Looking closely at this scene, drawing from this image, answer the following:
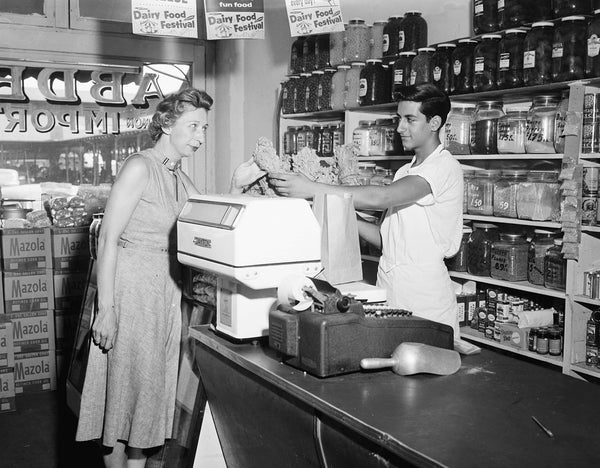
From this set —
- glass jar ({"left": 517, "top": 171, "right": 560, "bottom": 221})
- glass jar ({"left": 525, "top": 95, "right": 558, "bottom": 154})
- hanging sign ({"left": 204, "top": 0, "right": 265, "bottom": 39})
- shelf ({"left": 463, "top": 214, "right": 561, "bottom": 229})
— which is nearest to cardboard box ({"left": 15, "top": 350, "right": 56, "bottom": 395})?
hanging sign ({"left": 204, "top": 0, "right": 265, "bottom": 39})

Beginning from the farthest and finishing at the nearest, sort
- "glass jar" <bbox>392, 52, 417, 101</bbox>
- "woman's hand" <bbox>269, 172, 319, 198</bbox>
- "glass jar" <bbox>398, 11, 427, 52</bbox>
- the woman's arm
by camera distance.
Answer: "glass jar" <bbox>398, 11, 427, 52</bbox>, "glass jar" <bbox>392, 52, 417, 101</bbox>, the woman's arm, "woman's hand" <bbox>269, 172, 319, 198</bbox>

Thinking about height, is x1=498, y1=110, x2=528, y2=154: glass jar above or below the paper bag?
above

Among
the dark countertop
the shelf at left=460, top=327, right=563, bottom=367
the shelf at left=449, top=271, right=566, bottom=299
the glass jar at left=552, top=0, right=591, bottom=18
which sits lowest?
the shelf at left=460, top=327, right=563, bottom=367

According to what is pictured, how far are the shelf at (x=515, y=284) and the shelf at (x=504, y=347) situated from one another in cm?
25

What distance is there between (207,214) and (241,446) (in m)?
0.69

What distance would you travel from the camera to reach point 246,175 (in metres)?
2.35

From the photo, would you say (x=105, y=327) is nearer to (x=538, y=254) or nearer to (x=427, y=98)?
(x=427, y=98)

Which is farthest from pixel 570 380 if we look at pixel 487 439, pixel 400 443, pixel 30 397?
pixel 30 397

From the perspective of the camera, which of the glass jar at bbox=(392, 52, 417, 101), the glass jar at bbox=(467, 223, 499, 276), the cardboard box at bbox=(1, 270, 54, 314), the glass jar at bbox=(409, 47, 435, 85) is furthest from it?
the cardboard box at bbox=(1, 270, 54, 314)

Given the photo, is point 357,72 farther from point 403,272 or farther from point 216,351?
point 216,351

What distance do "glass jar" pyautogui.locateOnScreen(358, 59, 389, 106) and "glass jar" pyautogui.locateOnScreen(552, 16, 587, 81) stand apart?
1.08 metres

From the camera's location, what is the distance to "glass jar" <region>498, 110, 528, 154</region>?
3.07m

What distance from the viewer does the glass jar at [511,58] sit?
10.0 feet

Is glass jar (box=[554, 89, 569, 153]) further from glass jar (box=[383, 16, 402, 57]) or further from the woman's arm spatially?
the woman's arm
